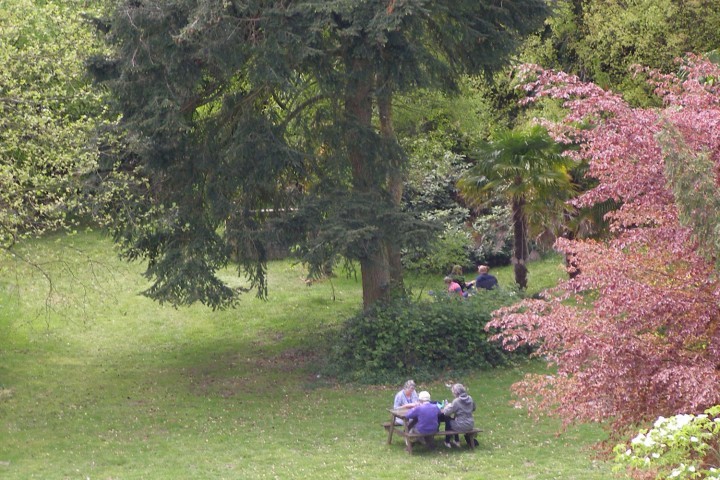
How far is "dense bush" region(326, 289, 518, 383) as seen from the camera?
62.5ft

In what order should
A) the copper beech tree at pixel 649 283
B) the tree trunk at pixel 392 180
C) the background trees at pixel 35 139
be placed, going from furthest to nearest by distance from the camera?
1. the tree trunk at pixel 392 180
2. the background trees at pixel 35 139
3. the copper beech tree at pixel 649 283

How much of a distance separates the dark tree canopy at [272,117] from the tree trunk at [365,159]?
0.14 ft

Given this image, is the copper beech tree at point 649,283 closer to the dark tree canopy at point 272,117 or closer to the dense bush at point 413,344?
the dark tree canopy at point 272,117

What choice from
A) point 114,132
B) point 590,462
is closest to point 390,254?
point 114,132

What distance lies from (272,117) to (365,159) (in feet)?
6.86

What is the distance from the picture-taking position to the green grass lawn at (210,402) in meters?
13.5

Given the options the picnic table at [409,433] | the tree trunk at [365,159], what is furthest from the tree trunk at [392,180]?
the picnic table at [409,433]

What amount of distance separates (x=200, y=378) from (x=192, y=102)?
5696 mm

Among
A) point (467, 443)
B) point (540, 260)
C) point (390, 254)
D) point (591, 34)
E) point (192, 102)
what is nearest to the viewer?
point (467, 443)

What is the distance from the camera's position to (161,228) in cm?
1797

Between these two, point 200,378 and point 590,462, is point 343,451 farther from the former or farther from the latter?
point 200,378

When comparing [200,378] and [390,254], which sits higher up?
[390,254]

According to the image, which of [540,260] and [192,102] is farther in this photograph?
[540,260]

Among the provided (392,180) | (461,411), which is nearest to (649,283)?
(461,411)
